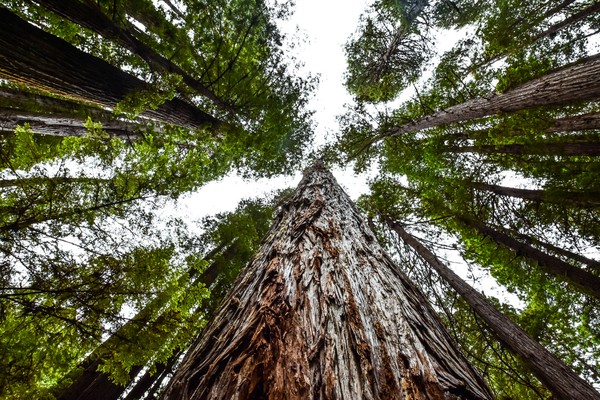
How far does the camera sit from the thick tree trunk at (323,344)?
2.81ft

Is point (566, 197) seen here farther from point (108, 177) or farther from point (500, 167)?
point (108, 177)

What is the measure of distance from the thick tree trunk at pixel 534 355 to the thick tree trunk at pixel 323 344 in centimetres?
346

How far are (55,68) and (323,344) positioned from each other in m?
4.01

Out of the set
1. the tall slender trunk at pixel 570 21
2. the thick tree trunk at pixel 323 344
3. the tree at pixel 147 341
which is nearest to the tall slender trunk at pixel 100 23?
the tree at pixel 147 341

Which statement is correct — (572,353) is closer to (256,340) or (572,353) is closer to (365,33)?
(256,340)

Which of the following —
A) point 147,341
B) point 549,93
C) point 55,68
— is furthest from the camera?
point 549,93

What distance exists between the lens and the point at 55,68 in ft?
9.86

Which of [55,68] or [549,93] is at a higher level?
[549,93]

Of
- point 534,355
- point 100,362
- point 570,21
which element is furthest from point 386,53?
point 100,362

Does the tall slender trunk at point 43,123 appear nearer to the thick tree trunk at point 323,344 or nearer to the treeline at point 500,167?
the thick tree trunk at point 323,344

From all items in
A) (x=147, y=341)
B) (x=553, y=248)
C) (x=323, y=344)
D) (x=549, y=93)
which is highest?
(x=553, y=248)

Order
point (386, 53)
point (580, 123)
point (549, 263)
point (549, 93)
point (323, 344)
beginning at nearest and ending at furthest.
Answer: point (323, 344) → point (549, 93) → point (580, 123) → point (549, 263) → point (386, 53)

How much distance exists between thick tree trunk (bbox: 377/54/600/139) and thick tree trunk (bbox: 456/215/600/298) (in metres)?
3.24

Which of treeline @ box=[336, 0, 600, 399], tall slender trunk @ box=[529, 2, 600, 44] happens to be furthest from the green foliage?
tall slender trunk @ box=[529, 2, 600, 44]
